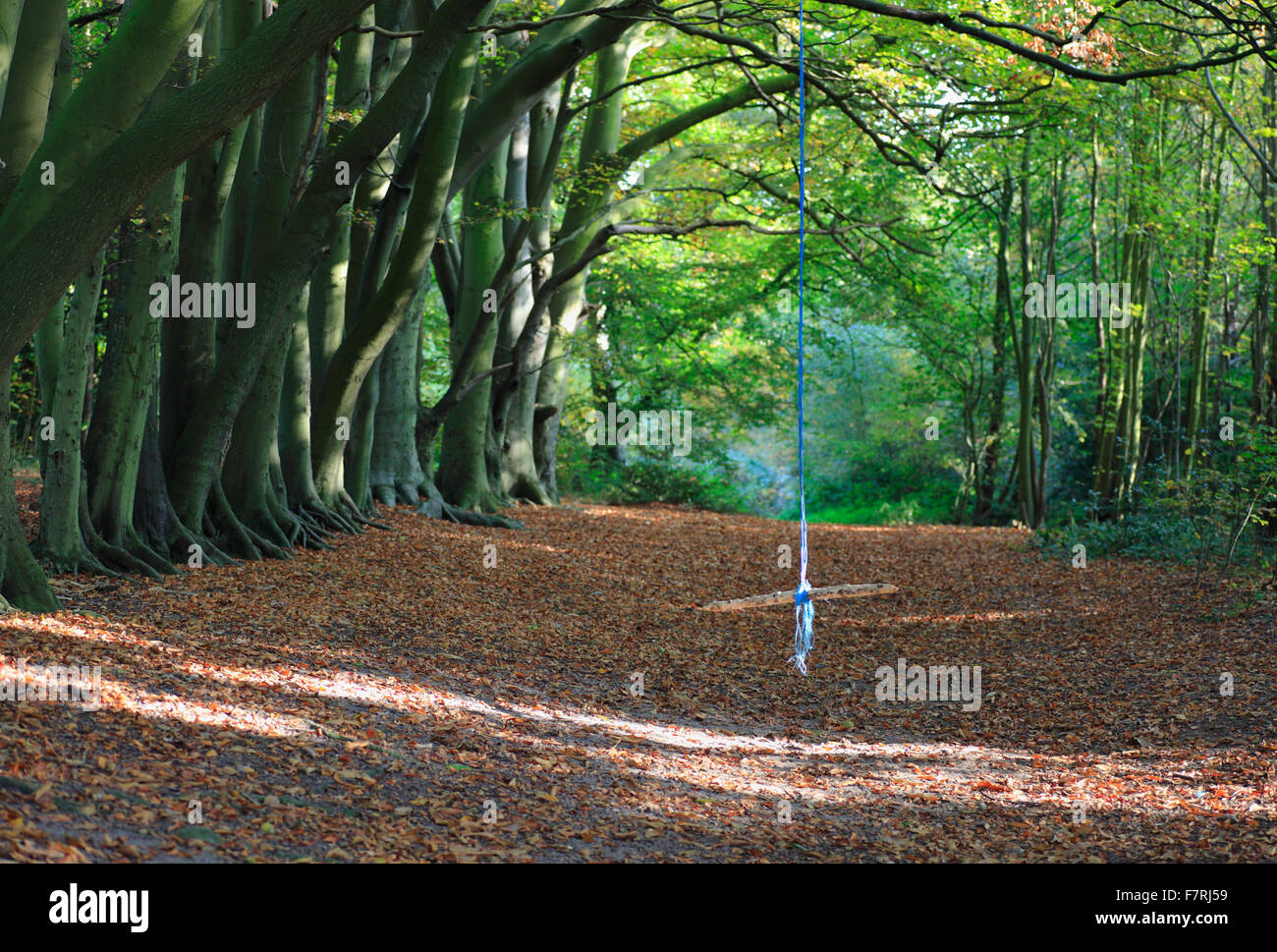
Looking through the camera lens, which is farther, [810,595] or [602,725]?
[810,595]

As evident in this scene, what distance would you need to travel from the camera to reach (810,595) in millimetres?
9719

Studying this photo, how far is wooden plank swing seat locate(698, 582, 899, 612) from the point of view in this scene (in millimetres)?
10195

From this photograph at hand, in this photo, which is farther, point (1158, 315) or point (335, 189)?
point (1158, 315)

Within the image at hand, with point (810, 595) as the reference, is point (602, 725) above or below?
below

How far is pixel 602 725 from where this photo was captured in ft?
20.1

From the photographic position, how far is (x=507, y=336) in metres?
15.5

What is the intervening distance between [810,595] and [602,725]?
3.98 metres

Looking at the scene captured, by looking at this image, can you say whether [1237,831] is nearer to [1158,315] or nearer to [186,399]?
[186,399]

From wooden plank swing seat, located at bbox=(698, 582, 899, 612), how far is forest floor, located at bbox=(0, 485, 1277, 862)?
0.15 m

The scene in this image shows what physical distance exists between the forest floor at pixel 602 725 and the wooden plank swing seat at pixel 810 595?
15 cm

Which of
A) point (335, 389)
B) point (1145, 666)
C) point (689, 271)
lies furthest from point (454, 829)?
point (689, 271)

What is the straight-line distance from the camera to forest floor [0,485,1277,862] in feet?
13.3

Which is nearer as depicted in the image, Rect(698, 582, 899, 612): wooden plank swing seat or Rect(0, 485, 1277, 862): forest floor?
Rect(0, 485, 1277, 862): forest floor

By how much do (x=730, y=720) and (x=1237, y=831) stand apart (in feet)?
9.49
